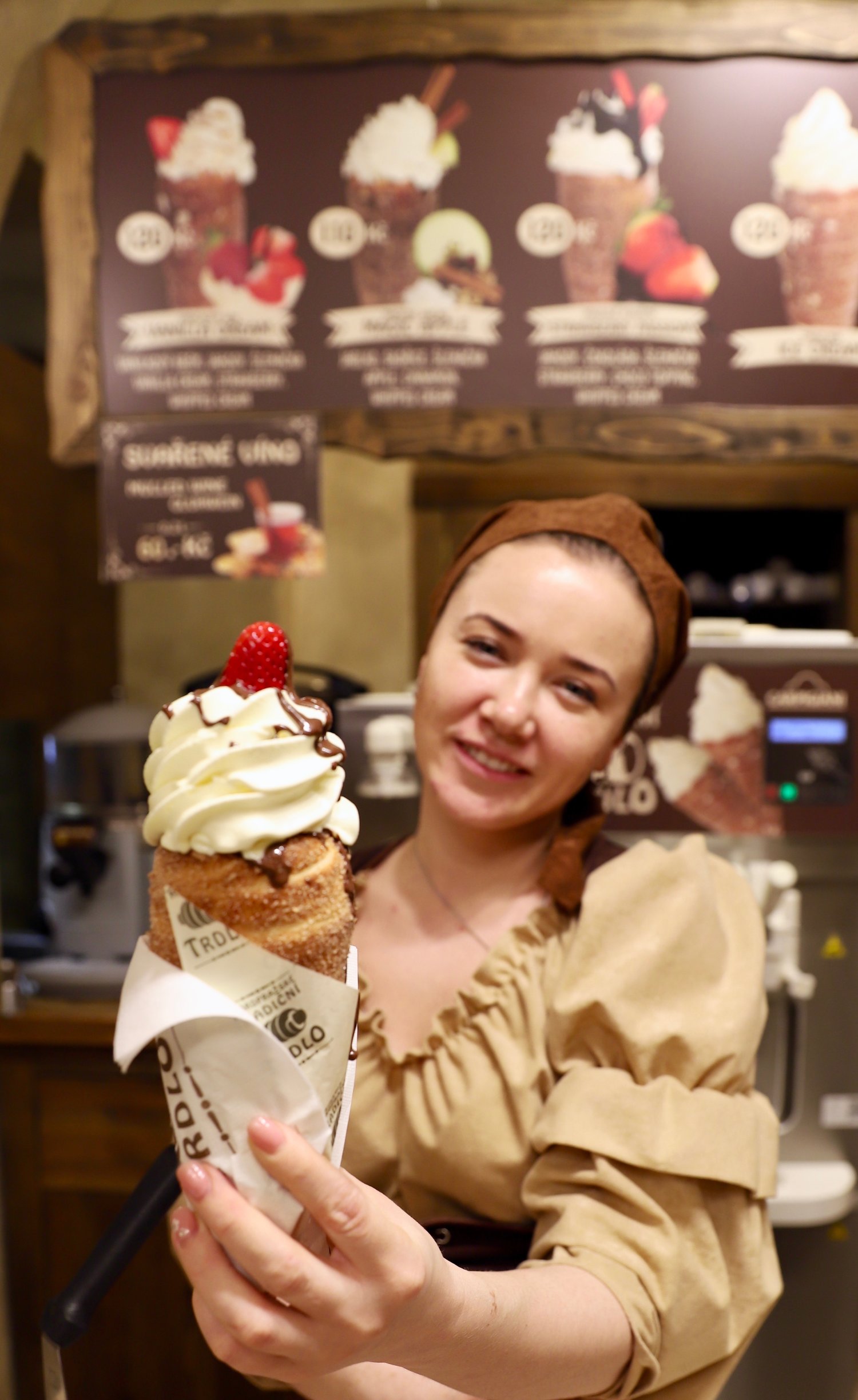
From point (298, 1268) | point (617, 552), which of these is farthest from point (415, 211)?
point (298, 1268)

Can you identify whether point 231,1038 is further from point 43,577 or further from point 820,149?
point 43,577

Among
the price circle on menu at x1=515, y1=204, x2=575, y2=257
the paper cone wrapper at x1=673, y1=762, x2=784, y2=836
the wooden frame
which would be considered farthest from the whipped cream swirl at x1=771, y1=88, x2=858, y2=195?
the paper cone wrapper at x1=673, y1=762, x2=784, y2=836

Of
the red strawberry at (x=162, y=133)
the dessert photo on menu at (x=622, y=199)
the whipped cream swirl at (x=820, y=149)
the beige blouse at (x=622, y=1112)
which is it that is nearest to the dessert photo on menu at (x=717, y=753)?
the beige blouse at (x=622, y=1112)

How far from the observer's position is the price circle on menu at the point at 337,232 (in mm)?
2193

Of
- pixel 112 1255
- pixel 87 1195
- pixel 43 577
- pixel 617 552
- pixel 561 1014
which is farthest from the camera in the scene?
pixel 43 577

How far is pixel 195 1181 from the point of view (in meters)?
0.66

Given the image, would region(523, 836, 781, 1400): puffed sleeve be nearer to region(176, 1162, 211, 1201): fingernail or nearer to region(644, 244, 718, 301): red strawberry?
region(176, 1162, 211, 1201): fingernail

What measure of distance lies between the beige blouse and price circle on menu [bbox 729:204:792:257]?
1.56 metres

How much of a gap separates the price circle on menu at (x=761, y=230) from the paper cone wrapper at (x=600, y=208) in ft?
0.65

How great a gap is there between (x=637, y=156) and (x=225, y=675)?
192cm

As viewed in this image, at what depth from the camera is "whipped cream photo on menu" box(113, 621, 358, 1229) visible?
0.68 metres

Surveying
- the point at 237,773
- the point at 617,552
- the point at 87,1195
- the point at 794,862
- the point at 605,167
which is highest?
the point at 605,167

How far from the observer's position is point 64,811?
2.47 meters

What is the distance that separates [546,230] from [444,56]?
1.45 ft
